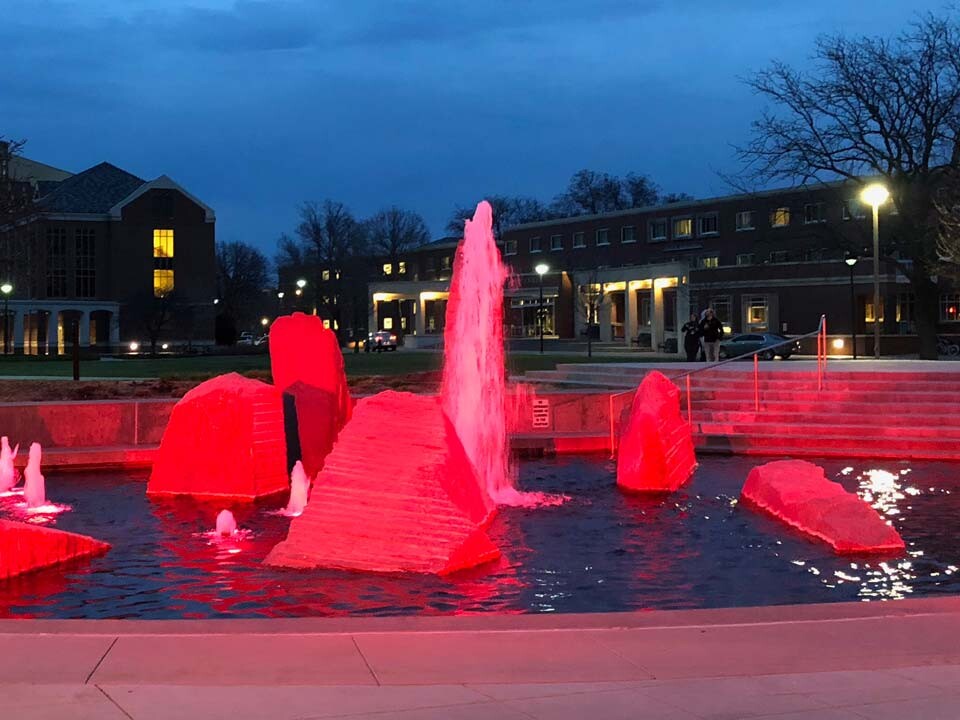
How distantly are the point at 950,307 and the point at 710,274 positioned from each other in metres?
15.5

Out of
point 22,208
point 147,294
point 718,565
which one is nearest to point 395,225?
point 147,294

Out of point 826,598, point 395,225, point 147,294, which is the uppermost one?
point 395,225

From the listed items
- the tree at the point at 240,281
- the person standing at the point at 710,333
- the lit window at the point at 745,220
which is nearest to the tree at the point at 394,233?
the tree at the point at 240,281

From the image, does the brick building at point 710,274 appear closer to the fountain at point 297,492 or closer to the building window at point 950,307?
the building window at point 950,307

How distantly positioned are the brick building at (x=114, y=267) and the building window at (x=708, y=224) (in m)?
39.5

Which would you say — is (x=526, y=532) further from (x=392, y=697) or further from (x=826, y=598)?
(x=392, y=697)

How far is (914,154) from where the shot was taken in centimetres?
5128

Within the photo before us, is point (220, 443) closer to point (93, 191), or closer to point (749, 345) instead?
point (749, 345)

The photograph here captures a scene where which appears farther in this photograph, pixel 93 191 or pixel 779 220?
pixel 93 191

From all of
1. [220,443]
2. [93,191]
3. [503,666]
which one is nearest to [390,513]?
[503,666]

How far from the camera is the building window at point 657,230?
88.1 m

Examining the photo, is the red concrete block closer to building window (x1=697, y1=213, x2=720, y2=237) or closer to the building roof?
building window (x1=697, y1=213, x2=720, y2=237)

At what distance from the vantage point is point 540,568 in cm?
976

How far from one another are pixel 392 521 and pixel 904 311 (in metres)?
65.9
